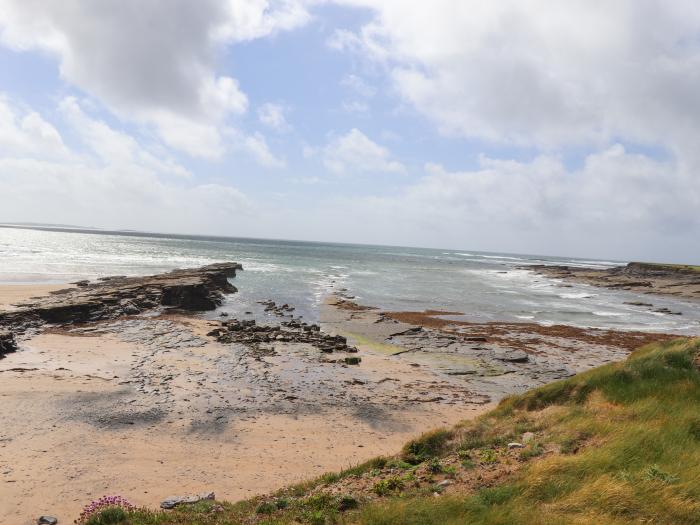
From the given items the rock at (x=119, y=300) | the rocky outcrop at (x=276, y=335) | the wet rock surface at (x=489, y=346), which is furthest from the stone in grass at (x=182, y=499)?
the rock at (x=119, y=300)

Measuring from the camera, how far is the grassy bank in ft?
20.7

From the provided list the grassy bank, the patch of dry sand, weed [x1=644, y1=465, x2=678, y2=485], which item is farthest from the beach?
weed [x1=644, y1=465, x2=678, y2=485]

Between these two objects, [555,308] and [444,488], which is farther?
[555,308]

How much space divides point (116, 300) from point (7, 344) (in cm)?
1308

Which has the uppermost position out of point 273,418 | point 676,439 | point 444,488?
point 676,439

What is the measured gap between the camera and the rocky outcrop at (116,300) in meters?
27.7

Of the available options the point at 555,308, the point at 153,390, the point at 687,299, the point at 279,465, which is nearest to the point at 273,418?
the point at 279,465

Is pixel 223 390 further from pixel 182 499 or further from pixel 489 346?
pixel 489 346

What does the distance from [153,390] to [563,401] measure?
15729 millimetres

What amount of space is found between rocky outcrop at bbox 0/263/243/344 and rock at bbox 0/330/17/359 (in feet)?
12.1

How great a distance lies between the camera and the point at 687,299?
6588cm

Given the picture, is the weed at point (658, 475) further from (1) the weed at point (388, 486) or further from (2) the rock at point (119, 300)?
(2) the rock at point (119, 300)

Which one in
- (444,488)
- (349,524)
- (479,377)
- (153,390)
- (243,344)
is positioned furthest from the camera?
(243,344)

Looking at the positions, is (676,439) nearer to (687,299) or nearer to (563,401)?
(563,401)
